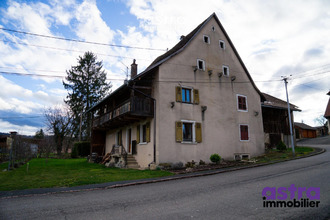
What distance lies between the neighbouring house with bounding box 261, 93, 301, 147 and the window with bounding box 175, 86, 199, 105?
966 cm

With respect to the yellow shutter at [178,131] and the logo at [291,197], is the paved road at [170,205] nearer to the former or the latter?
the logo at [291,197]

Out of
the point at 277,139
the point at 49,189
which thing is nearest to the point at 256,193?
the point at 49,189

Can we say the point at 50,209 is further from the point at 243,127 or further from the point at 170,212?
the point at 243,127

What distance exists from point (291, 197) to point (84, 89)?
34.7 m

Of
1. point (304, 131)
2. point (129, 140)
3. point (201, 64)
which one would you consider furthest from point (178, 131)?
point (304, 131)

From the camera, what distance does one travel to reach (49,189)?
9.67m

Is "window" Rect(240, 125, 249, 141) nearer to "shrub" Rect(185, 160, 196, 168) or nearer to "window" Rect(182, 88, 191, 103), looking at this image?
"shrub" Rect(185, 160, 196, 168)

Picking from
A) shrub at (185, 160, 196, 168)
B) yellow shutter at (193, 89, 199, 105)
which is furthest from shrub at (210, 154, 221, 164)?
yellow shutter at (193, 89, 199, 105)

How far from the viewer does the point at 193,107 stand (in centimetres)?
1742

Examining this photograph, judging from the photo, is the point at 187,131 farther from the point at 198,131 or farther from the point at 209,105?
the point at 209,105

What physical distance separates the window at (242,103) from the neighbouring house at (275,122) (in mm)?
3827

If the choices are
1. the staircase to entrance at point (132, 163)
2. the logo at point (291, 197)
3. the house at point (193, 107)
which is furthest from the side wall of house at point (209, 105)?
the logo at point (291, 197)

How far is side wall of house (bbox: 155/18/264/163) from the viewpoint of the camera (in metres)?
16.1

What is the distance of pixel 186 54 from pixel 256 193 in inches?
504
